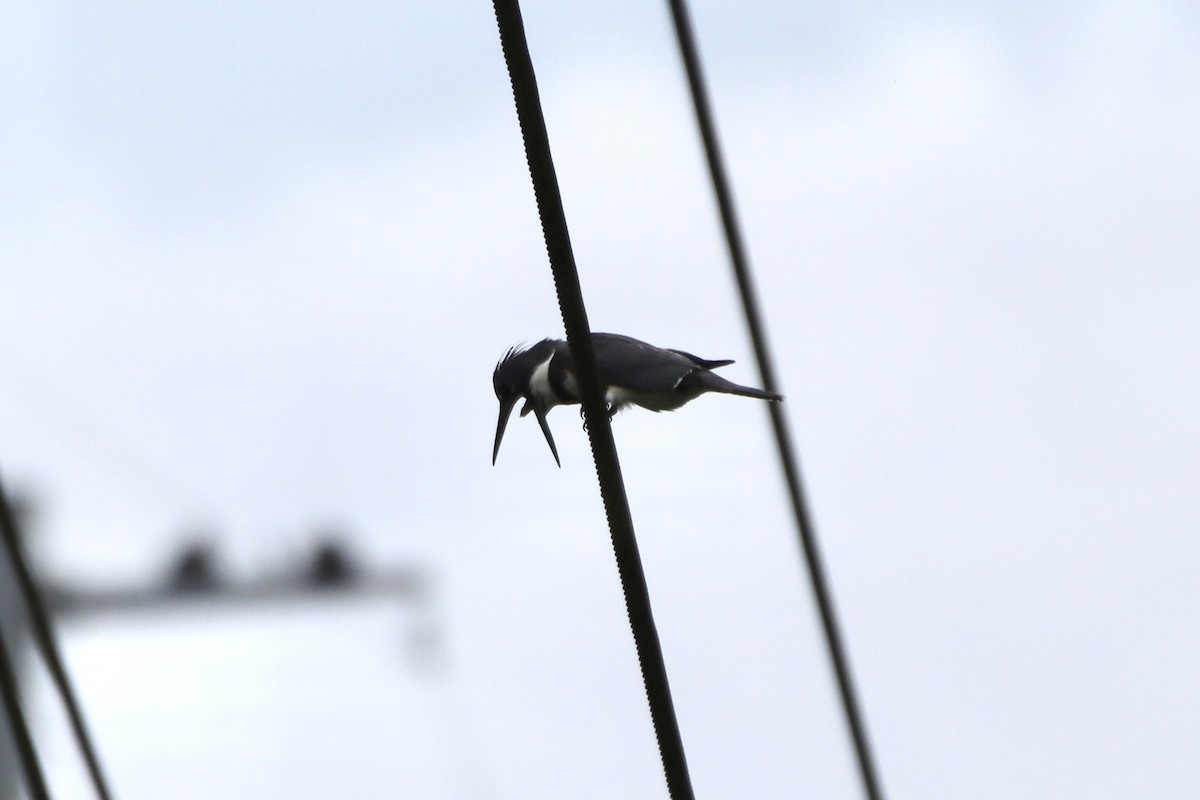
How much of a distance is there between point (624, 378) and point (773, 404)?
109 centimetres

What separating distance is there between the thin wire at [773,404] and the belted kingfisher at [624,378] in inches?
31.7

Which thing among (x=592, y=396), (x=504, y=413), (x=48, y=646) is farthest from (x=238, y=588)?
(x=592, y=396)

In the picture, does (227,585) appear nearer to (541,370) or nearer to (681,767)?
(541,370)

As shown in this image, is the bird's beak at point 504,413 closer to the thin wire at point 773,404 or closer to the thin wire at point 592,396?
the thin wire at point 773,404

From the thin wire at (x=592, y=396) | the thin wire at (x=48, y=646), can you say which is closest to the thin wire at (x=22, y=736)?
the thin wire at (x=48, y=646)

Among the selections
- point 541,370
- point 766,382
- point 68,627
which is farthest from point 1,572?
point 766,382

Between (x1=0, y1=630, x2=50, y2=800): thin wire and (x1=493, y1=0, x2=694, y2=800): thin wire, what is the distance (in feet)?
4.12

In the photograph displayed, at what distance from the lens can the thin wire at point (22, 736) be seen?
2.38 meters

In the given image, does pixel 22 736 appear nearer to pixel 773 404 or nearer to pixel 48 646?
pixel 48 646

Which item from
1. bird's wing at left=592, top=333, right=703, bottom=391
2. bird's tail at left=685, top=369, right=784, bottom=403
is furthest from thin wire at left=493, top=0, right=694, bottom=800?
bird's wing at left=592, top=333, right=703, bottom=391

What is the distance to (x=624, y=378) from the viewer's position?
369cm

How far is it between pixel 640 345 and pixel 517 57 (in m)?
2.19

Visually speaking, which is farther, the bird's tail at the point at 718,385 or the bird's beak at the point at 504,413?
the bird's beak at the point at 504,413

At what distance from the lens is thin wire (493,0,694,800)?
5.21ft
